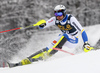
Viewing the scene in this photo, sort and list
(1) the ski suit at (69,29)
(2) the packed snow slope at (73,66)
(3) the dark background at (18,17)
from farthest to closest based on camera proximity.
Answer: (3) the dark background at (18,17), (1) the ski suit at (69,29), (2) the packed snow slope at (73,66)

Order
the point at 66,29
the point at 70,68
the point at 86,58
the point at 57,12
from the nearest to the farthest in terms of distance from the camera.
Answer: the point at 70,68 < the point at 86,58 < the point at 57,12 < the point at 66,29

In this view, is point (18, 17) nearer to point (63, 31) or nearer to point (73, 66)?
point (63, 31)

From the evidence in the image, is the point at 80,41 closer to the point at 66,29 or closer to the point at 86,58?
the point at 66,29

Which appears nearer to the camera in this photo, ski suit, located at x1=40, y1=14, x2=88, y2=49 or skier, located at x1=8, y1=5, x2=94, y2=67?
skier, located at x1=8, y1=5, x2=94, y2=67

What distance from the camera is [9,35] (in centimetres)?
894

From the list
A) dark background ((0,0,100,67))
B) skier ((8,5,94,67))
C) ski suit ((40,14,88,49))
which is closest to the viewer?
skier ((8,5,94,67))

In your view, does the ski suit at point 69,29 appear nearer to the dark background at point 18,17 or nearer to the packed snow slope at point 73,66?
A: the packed snow slope at point 73,66

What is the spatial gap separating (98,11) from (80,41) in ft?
18.6

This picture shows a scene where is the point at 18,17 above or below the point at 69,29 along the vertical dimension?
below

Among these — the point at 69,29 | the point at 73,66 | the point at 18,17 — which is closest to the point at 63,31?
the point at 69,29

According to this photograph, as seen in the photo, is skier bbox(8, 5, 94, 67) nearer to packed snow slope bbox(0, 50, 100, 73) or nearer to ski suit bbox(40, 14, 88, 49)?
ski suit bbox(40, 14, 88, 49)

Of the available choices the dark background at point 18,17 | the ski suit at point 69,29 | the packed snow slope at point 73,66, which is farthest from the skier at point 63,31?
the dark background at point 18,17

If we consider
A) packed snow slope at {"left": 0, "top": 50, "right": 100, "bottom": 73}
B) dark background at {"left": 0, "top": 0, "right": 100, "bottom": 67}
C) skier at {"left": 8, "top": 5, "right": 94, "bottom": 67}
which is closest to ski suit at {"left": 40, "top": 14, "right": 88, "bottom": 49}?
skier at {"left": 8, "top": 5, "right": 94, "bottom": 67}

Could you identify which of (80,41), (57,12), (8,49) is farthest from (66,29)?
(8,49)
